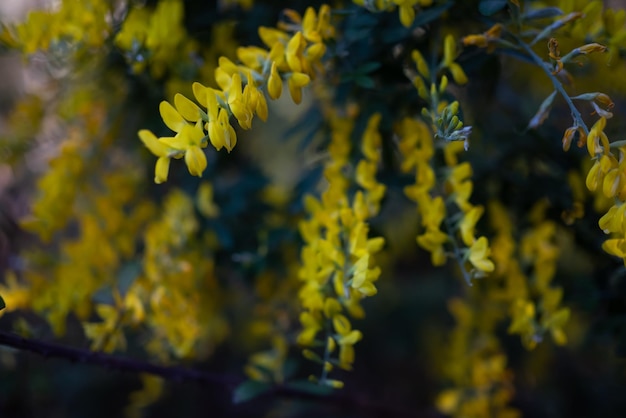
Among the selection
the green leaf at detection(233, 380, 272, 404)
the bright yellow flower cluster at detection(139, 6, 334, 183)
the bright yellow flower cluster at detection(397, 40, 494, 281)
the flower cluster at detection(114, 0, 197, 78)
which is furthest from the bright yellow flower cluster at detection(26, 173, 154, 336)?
the bright yellow flower cluster at detection(397, 40, 494, 281)

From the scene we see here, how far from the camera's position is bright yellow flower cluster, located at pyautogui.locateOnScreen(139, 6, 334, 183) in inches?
26.7

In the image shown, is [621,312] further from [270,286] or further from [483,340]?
[270,286]

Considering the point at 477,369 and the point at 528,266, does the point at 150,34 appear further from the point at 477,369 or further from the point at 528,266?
the point at 477,369

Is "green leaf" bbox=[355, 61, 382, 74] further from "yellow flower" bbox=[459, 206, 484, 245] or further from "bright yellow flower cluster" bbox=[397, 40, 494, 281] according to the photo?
"yellow flower" bbox=[459, 206, 484, 245]

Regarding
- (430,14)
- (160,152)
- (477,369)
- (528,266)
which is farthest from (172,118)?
(477,369)

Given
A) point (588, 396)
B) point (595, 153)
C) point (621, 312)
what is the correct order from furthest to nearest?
1. point (588, 396)
2. point (621, 312)
3. point (595, 153)

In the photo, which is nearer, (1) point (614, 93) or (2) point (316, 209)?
(2) point (316, 209)

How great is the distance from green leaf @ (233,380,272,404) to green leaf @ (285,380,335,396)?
5 cm

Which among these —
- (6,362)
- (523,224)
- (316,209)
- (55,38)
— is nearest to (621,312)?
(523,224)

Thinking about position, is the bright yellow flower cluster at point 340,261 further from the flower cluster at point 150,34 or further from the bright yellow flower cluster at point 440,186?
the flower cluster at point 150,34

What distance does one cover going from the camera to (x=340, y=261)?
815mm

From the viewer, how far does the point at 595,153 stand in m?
0.68

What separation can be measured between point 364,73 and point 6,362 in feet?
4.02

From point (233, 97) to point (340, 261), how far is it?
0.90 ft
